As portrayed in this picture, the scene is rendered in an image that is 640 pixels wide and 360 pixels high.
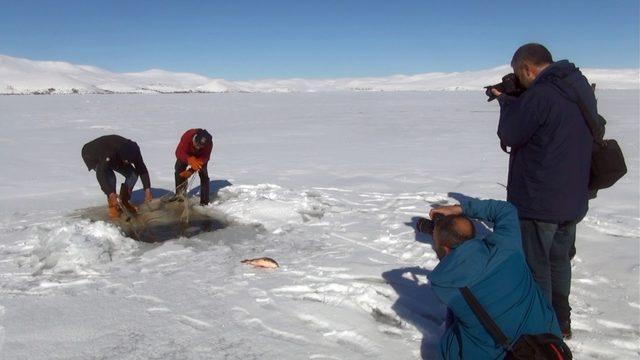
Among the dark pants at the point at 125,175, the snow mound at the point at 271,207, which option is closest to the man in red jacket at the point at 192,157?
the snow mound at the point at 271,207

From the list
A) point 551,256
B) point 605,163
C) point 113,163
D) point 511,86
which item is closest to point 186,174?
point 113,163

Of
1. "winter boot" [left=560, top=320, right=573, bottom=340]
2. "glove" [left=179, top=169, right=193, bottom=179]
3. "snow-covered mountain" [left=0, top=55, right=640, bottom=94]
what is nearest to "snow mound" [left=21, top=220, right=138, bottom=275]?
"glove" [left=179, top=169, right=193, bottom=179]

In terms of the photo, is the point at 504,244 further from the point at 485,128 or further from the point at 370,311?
the point at 485,128

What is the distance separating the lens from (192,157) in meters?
5.82

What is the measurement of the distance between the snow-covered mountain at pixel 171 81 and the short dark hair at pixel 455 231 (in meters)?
79.1

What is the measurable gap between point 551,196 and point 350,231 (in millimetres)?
2563

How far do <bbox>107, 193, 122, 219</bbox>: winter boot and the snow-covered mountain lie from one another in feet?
246

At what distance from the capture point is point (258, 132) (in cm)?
1543

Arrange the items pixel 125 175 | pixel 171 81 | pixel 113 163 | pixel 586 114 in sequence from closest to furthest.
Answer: pixel 586 114, pixel 113 163, pixel 125 175, pixel 171 81

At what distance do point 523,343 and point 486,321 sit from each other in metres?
0.17

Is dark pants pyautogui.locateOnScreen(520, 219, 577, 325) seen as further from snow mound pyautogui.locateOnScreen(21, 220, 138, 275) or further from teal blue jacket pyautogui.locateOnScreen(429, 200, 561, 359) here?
snow mound pyautogui.locateOnScreen(21, 220, 138, 275)

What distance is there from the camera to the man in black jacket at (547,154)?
8.20ft

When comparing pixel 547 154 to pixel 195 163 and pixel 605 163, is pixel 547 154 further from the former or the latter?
pixel 195 163

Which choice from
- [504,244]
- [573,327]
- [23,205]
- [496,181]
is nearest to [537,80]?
[504,244]
